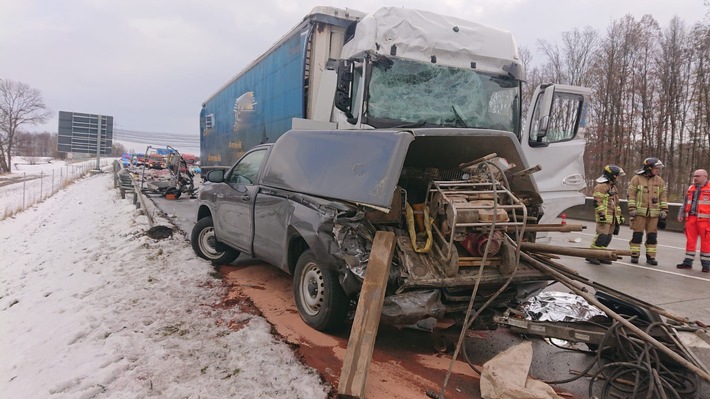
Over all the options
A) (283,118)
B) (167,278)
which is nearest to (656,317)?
(167,278)

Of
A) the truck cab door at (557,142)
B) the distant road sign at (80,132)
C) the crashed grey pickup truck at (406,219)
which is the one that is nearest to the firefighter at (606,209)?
the truck cab door at (557,142)

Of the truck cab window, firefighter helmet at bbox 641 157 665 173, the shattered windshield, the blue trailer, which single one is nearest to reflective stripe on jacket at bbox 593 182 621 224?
firefighter helmet at bbox 641 157 665 173

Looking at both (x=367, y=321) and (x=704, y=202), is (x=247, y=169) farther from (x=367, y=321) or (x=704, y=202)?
(x=704, y=202)

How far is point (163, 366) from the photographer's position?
3293 mm

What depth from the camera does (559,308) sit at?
450cm

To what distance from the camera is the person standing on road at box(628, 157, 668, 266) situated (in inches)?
310

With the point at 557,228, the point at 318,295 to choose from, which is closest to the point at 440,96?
the point at 557,228

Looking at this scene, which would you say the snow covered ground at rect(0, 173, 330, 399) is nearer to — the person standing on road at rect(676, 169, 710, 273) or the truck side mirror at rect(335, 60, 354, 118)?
the truck side mirror at rect(335, 60, 354, 118)

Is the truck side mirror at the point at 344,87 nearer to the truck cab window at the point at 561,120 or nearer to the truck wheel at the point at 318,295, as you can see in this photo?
the truck wheel at the point at 318,295

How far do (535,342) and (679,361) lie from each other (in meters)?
1.42

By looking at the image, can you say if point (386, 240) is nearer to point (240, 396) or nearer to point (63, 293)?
point (240, 396)

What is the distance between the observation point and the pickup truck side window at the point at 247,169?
18.5ft

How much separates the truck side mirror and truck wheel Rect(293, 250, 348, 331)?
2744mm

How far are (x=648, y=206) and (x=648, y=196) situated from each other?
192mm
